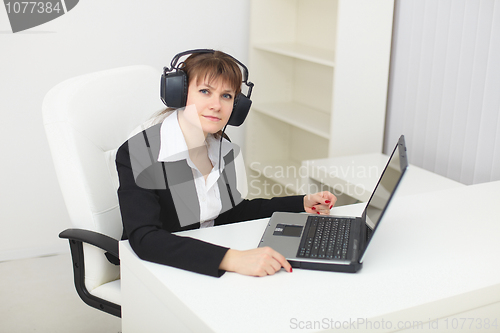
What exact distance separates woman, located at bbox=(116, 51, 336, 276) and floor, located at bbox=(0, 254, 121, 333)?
0.91m

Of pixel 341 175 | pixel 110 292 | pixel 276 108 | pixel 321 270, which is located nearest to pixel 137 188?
pixel 110 292

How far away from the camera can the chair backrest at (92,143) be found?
4.54ft

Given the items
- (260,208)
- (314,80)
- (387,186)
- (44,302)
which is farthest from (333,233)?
(314,80)

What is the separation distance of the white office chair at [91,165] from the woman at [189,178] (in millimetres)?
136

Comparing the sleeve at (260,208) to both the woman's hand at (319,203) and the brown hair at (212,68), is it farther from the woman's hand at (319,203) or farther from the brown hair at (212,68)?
the brown hair at (212,68)

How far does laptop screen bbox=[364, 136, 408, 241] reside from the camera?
3.46 feet

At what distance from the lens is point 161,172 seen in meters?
1.34

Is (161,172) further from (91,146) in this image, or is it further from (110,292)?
(110,292)

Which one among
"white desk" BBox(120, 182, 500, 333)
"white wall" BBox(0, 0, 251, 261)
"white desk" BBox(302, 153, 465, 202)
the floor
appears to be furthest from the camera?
"white wall" BBox(0, 0, 251, 261)

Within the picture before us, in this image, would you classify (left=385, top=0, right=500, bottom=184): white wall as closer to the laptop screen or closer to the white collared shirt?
the laptop screen

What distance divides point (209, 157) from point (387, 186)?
0.56 m

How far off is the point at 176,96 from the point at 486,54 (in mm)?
1285

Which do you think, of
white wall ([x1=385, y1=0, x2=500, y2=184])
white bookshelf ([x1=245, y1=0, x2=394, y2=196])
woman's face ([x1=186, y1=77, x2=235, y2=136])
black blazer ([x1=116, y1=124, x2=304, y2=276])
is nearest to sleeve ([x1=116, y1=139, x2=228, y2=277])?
black blazer ([x1=116, y1=124, x2=304, y2=276])

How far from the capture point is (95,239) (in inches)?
53.7
